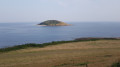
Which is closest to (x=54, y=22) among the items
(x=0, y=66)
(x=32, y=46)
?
(x=32, y=46)

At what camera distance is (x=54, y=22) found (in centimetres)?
A: 16300

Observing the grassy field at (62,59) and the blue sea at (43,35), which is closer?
the grassy field at (62,59)

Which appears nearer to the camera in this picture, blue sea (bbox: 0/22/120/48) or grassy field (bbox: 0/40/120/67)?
grassy field (bbox: 0/40/120/67)

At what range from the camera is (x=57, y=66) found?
10.5m

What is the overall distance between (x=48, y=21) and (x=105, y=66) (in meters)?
158

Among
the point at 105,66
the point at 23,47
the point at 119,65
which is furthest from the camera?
the point at 23,47

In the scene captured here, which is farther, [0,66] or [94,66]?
[0,66]

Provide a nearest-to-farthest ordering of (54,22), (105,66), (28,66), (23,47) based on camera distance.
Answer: (105,66) < (28,66) < (23,47) < (54,22)

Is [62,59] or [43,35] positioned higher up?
[62,59]

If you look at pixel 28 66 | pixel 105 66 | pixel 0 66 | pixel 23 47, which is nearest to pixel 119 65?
pixel 105 66

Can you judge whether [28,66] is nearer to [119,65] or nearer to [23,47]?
[119,65]

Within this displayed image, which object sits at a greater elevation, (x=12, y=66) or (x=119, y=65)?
(x=119, y=65)

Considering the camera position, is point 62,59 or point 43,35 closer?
point 62,59

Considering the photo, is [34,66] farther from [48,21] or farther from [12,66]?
[48,21]
